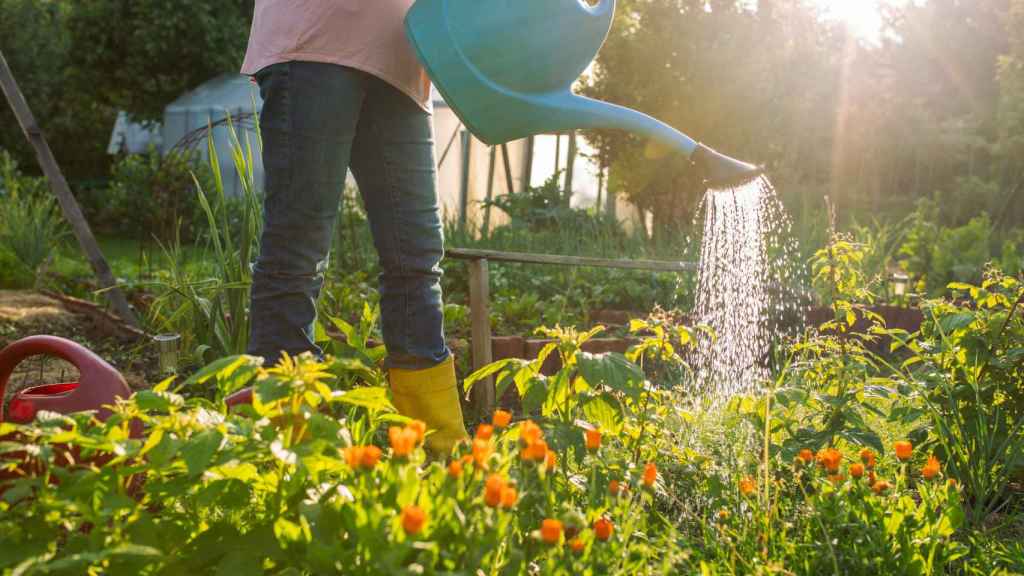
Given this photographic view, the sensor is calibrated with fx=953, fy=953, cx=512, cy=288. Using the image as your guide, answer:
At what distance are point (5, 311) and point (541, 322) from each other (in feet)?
5.91

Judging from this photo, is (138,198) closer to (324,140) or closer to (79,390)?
(324,140)

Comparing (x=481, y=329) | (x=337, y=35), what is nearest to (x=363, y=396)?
(x=337, y=35)

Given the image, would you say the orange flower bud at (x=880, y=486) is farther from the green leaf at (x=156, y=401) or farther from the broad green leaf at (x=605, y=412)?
the green leaf at (x=156, y=401)

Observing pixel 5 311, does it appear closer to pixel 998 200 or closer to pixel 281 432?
pixel 281 432

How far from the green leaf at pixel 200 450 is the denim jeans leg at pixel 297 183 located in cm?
71

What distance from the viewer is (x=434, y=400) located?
1.94m

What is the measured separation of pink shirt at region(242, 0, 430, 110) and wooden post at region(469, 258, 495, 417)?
2.35 feet

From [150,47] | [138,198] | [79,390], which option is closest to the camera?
[79,390]

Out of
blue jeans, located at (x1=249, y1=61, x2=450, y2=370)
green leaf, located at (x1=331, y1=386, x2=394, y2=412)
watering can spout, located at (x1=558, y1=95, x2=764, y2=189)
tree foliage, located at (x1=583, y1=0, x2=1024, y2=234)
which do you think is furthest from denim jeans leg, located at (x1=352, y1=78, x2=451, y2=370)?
tree foliage, located at (x1=583, y1=0, x2=1024, y2=234)

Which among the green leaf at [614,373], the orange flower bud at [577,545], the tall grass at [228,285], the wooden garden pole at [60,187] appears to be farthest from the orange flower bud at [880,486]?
the wooden garden pole at [60,187]

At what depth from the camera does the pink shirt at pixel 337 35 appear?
66.5 inches

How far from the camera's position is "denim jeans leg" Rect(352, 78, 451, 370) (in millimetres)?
1861

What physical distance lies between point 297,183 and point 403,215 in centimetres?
26

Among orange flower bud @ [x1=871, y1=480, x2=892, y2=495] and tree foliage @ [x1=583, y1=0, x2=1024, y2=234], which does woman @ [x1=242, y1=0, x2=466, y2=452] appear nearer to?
orange flower bud @ [x1=871, y1=480, x2=892, y2=495]
